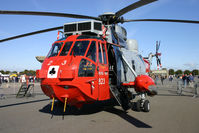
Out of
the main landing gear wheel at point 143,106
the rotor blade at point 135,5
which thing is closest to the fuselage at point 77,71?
the rotor blade at point 135,5

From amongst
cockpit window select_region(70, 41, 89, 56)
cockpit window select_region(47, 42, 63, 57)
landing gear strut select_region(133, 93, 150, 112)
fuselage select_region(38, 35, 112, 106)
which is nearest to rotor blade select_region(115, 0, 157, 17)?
fuselage select_region(38, 35, 112, 106)

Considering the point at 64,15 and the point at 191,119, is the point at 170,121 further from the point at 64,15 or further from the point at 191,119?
the point at 64,15

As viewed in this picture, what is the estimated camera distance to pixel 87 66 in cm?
580

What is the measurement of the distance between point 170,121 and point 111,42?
13.0 ft

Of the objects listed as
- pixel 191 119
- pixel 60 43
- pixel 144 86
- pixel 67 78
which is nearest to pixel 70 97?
pixel 67 78

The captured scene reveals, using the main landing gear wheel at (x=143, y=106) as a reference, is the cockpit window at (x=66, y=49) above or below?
above

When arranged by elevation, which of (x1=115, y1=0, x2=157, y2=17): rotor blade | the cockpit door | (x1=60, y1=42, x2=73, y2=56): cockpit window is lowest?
the cockpit door

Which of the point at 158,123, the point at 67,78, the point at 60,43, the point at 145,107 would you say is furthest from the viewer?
the point at 145,107

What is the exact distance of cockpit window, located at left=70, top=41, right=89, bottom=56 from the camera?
19.8ft

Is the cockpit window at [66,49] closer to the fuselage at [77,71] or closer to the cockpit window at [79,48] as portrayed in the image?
the fuselage at [77,71]

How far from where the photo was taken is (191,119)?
20.4 feet

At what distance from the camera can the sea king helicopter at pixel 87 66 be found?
541 centimetres

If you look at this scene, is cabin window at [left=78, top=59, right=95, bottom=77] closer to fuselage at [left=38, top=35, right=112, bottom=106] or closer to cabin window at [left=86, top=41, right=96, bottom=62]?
fuselage at [left=38, top=35, right=112, bottom=106]

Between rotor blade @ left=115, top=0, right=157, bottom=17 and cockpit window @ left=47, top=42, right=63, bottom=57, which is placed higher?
rotor blade @ left=115, top=0, right=157, bottom=17
